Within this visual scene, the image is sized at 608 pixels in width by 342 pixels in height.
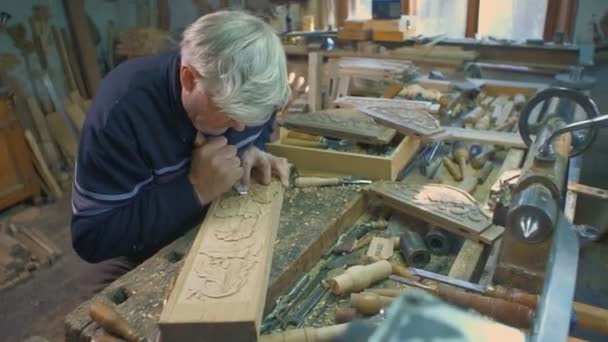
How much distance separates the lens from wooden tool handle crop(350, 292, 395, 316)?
4.32ft

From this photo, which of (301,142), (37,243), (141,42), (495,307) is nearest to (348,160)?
(301,142)

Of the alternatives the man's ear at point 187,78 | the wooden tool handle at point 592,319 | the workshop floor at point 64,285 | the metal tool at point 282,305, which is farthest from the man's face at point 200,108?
the workshop floor at point 64,285

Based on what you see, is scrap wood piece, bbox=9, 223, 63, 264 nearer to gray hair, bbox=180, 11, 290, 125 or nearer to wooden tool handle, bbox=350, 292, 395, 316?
gray hair, bbox=180, 11, 290, 125

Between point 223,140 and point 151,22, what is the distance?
4518 mm

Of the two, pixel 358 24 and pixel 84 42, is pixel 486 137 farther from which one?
pixel 84 42

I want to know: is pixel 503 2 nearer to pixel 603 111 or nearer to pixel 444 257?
pixel 603 111

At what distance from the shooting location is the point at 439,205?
179 cm

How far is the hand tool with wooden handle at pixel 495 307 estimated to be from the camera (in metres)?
1.09

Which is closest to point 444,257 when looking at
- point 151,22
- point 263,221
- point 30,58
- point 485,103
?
point 263,221

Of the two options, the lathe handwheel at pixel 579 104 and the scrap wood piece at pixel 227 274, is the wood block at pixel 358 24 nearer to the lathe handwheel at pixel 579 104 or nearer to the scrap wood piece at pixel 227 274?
the lathe handwheel at pixel 579 104

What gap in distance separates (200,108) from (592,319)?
3.84 ft

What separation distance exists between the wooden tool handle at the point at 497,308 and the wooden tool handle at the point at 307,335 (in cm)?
27

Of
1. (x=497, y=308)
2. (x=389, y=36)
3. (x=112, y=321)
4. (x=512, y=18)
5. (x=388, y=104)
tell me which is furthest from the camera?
(x=512, y=18)

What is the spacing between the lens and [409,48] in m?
4.44
